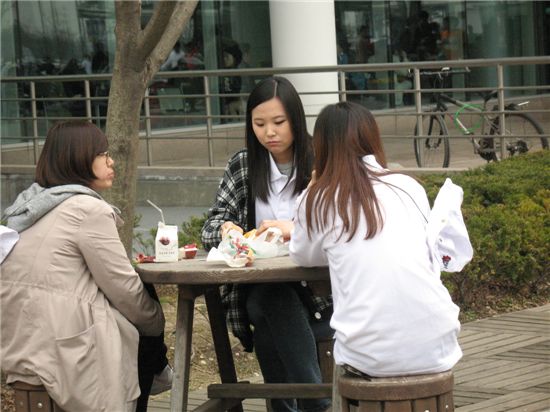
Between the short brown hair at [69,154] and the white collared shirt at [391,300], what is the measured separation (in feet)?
3.33

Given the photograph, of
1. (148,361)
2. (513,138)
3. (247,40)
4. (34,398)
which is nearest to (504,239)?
(148,361)

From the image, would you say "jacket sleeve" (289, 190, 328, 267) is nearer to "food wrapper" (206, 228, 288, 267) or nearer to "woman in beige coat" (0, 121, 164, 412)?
"food wrapper" (206, 228, 288, 267)

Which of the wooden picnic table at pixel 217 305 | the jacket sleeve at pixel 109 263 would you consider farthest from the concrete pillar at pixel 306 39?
the jacket sleeve at pixel 109 263

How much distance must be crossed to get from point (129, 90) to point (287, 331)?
8.26ft

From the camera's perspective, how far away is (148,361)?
4598mm

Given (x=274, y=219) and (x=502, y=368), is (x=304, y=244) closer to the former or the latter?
(x=274, y=219)

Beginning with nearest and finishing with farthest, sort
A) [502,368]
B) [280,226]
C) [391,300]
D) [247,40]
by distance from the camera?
[391,300]
[280,226]
[502,368]
[247,40]

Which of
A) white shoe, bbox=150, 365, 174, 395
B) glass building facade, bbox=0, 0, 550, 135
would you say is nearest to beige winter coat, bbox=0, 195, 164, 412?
white shoe, bbox=150, 365, 174, 395

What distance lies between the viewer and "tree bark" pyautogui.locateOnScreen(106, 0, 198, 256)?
6449 millimetres

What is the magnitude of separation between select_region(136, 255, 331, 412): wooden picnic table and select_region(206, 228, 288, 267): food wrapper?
1.5 inches

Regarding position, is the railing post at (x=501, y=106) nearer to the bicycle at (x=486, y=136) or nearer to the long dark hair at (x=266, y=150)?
the bicycle at (x=486, y=136)

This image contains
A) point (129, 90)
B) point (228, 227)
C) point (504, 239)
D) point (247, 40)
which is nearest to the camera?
point (228, 227)

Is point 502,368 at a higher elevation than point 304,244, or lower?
lower

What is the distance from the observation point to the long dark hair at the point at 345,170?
12.6ft
